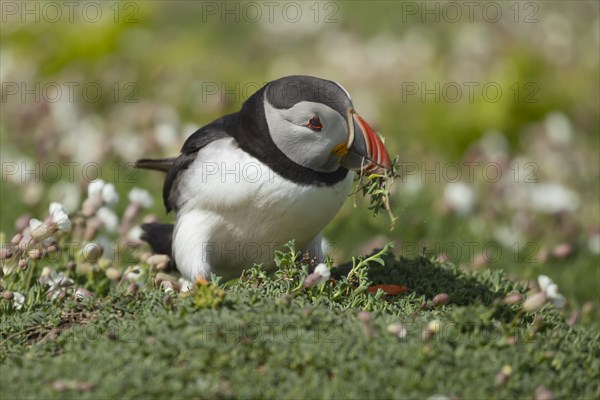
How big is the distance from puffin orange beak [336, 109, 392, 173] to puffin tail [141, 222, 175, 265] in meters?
1.61

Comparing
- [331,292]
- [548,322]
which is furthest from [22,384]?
[548,322]

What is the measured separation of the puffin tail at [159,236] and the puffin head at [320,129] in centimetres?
139

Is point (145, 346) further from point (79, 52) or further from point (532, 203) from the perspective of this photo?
point (79, 52)

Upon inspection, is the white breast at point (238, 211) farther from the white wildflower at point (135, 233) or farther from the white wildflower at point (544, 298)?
the white wildflower at point (544, 298)

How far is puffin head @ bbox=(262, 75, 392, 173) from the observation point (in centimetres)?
474

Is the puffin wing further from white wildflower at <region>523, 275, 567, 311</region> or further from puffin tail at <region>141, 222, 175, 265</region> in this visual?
white wildflower at <region>523, 275, 567, 311</region>

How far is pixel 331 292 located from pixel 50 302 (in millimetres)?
1415

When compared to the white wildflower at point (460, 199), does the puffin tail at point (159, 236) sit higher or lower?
higher

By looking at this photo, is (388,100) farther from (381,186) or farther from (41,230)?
(41,230)

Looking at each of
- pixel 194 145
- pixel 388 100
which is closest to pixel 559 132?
pixel 388 100

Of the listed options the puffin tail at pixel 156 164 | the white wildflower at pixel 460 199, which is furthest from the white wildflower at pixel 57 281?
the white wildflower at pixel 460 199

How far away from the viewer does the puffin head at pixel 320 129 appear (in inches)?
187

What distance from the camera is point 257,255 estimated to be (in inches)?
208

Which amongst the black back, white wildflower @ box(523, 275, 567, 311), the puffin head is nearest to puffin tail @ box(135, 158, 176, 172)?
the black back
